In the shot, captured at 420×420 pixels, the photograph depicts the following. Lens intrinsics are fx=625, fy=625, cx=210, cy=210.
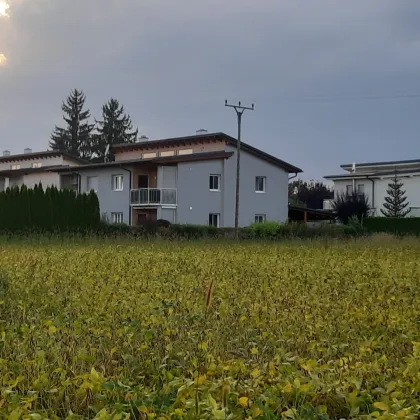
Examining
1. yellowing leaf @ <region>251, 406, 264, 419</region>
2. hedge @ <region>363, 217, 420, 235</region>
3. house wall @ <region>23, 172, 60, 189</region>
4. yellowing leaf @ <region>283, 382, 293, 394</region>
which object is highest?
house wall @ <region>23, 172, 60, 189</region>

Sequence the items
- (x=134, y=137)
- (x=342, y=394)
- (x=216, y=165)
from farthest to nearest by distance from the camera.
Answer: (x=134, y=137), (x=216, y=165), (x=342, y=394)

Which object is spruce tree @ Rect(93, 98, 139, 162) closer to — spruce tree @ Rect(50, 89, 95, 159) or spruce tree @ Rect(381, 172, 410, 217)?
spruce tree @ Rect(50, 89, 95, 159)

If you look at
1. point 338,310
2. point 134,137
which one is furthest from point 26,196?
point 134,137

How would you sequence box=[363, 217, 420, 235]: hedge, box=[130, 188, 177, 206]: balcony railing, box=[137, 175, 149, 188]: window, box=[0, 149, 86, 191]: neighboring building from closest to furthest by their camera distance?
box=[363, 217, 420, 235]: hedge < box=[130, 188, 177, 206]: balcony railing < box=[137, 175, 149, 188]: window < box=[0, 149, 86, 191]: neighboring building

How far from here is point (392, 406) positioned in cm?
327

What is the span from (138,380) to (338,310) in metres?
3.57

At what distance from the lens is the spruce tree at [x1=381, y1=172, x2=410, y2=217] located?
48.7m

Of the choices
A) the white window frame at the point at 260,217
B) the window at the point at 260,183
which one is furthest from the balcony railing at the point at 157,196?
the window at the point at 260,183

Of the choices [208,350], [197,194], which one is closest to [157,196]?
[197,194]

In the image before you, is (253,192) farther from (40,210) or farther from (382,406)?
(382,406)

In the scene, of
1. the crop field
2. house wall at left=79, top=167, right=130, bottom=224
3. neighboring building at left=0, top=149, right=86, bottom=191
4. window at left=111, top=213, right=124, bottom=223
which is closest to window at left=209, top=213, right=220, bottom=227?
house wall at left=79, top=167, right=130, bottom=224

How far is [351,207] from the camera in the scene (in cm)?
4991

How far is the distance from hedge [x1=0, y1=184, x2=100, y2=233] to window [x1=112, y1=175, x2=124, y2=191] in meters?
8.99

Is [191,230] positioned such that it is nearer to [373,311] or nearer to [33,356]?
[373,311]
